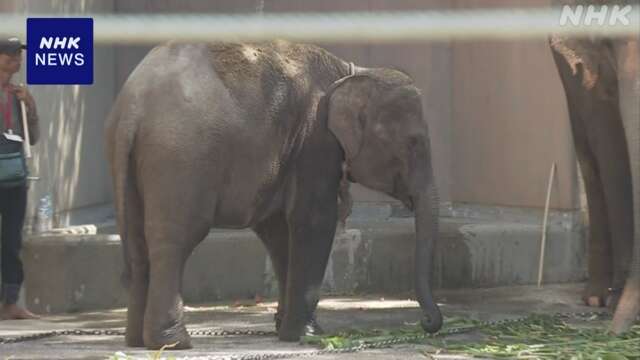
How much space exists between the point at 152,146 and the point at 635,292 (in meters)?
2.57

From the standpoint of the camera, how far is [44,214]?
966 cm

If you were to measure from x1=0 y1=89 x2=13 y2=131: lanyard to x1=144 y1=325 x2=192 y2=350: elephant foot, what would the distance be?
2013 mm

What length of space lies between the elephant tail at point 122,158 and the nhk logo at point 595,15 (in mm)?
2275

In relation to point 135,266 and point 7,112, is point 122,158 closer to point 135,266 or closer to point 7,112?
point 135,266

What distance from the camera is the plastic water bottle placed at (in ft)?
31.5

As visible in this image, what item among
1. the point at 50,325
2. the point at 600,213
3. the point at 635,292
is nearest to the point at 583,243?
the point at 600,213

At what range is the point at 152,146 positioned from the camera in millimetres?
7078

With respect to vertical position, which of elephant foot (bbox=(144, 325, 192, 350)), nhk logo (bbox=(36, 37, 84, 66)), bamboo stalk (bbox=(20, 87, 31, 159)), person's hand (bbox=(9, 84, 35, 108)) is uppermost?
nhk logo (bbox=(36, 37, 84, 66))

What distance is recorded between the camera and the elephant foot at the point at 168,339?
7102mm

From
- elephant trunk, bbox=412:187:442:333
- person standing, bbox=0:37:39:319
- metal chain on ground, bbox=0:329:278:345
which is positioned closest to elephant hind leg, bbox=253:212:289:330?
metal chain on ground, bbox=0:329:278:345

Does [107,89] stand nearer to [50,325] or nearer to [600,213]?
[50,325]

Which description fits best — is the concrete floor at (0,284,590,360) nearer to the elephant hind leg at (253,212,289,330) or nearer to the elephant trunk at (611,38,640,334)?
the elephant hind leg at (253,212,289,330)

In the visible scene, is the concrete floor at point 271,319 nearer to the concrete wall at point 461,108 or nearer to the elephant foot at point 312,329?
the elephant foot at point 312,329

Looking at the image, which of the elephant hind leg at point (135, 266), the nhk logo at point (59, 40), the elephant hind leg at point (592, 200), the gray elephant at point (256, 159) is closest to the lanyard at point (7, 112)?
the gray elephant at point (256, 159)
